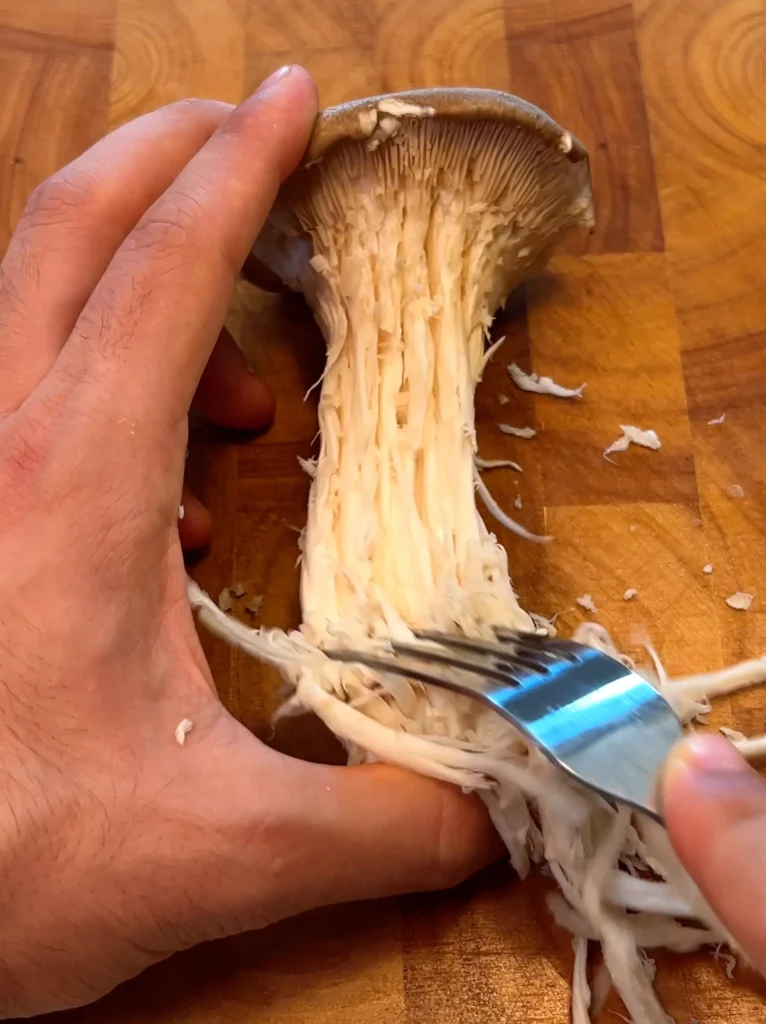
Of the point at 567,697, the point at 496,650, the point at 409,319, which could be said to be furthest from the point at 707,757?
the point at 409,319

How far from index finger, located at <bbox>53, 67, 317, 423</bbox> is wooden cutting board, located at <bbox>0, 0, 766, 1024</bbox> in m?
0.31

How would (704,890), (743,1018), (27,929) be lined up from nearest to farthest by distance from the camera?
(704,890), (27,929), (743,1018)

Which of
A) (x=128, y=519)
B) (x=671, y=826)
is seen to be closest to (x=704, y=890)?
(x=671, y=826)

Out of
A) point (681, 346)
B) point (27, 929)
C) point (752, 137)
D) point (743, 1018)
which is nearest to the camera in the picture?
point (27, 929)

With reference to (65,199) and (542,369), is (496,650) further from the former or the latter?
(65,199)

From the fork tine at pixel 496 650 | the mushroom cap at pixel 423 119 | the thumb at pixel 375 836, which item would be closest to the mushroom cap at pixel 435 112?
the mushroom cap at pixel 423 119

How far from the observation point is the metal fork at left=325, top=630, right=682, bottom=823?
69cm

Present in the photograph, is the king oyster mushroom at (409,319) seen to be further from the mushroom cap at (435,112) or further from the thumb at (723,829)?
the thumb at (723,829)

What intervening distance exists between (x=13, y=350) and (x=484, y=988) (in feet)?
2.55

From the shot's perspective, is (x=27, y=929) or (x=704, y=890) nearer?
(x=704, y=890)

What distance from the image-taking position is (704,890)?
0.61m

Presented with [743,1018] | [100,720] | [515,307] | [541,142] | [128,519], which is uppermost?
[541,142]

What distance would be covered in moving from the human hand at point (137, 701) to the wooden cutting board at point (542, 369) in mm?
133

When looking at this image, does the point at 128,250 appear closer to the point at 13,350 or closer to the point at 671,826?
the point at 13,350
